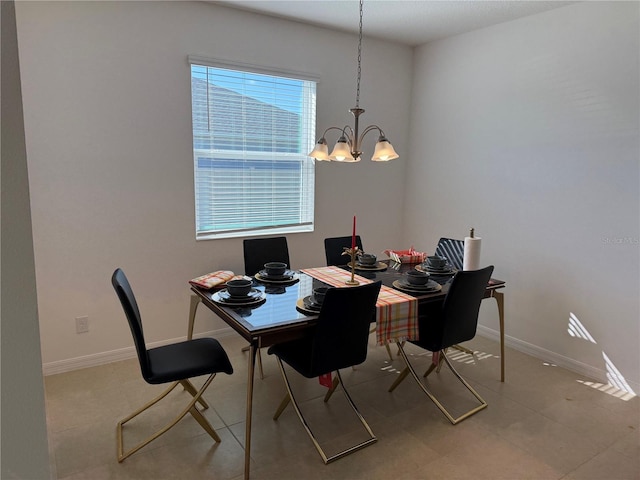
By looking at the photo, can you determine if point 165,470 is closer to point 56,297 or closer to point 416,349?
point 56,297

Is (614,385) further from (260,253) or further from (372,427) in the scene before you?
(260,253)

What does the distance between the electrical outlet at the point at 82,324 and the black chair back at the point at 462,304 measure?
251cm

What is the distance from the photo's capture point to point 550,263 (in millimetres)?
3379

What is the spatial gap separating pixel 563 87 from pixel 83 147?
3.52 meters

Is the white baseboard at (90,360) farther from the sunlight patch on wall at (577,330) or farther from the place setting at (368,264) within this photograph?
the sunlight patch on wall at (577,330)

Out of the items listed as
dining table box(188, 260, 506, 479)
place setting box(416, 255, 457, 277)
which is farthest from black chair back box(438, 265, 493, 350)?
place setting box(416, 255, 457, 277)

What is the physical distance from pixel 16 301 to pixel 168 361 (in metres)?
1.67

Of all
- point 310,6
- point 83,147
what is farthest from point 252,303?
point 310,6

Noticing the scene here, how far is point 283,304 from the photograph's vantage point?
2311 millimetres

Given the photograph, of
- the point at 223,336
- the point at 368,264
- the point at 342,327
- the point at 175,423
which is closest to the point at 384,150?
the point at 368,264

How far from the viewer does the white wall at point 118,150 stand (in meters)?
2.81

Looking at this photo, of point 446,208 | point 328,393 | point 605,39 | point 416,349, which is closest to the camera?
point 328,393

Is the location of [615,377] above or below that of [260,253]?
below

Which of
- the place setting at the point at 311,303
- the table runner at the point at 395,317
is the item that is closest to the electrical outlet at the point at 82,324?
the place setting at the point at 311,303
